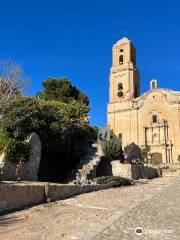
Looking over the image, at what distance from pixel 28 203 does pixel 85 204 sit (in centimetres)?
182

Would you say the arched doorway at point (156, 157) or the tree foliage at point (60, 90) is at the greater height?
the tree foliage at point (60, 90)

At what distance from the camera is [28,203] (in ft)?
26.9

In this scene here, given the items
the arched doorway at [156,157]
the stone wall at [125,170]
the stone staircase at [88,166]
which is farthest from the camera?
the arched doorway at [156,157]

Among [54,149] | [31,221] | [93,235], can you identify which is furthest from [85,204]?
[54,149]

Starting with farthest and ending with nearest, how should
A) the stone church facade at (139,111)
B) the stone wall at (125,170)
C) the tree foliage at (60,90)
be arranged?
the stone church facade at (139,111) < the tree foliage at (60,90) < the stone wall at (125,170)

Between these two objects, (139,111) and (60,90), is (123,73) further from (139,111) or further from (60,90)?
(60,90)

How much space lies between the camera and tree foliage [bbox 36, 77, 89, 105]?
101ft

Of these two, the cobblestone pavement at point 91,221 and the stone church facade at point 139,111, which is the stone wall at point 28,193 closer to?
the cobblestone pavement at point 91,221

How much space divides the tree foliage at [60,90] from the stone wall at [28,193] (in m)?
20.9

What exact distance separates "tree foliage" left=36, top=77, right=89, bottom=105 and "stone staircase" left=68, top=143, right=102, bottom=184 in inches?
488

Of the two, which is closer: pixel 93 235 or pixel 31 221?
pixel 93 235

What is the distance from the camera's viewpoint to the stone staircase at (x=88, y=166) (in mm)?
16406

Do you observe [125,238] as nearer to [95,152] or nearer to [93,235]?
[93,235]

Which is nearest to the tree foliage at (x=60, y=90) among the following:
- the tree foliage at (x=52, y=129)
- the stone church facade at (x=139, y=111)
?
the tree foliage at (x=52, y=129)
